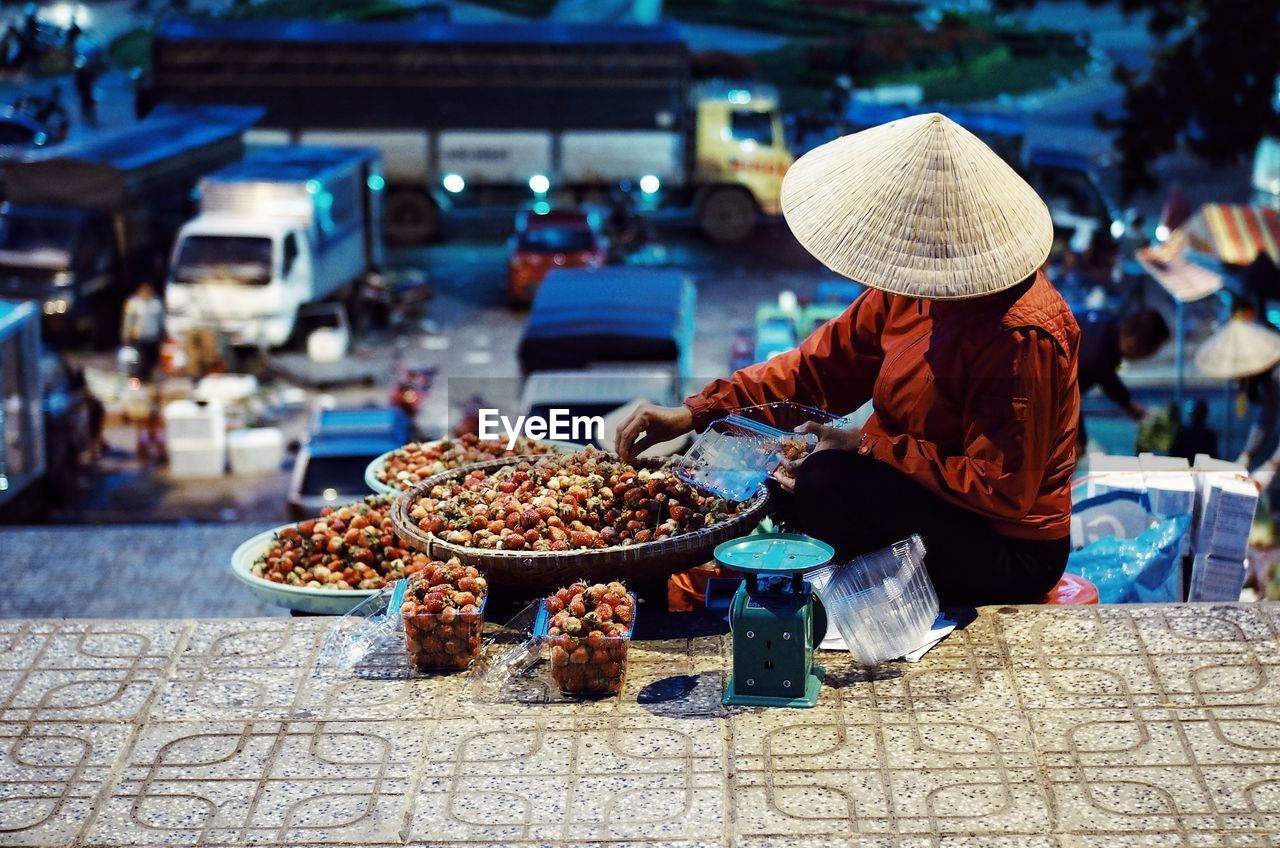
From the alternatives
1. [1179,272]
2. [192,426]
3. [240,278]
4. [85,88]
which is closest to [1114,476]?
[1179,272]

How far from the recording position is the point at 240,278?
18.6 metres

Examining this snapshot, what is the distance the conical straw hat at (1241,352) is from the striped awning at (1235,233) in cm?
188

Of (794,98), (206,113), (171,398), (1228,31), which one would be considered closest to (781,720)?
(171,398)

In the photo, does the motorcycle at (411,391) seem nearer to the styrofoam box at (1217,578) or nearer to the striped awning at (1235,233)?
the striped awning at (1235,233)

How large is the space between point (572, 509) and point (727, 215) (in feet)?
58.9

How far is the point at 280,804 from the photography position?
444 centimetres

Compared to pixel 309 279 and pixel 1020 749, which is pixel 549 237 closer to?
pixel 309 279

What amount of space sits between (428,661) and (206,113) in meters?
18.5

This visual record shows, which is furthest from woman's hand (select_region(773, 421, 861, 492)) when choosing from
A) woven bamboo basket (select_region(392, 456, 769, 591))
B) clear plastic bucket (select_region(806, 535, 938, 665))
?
clear plastic bucket (select_region(806, 535, 938, 665))

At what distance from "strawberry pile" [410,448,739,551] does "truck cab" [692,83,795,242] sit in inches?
685

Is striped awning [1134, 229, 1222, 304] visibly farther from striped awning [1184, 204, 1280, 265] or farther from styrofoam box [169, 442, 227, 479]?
styrofoam box [169, 442, 227, 479]

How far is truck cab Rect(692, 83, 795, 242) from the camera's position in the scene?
2266 centimetres

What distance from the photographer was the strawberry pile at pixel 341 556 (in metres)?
5.74

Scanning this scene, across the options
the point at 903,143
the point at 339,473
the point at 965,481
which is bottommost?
the point at 339,473
